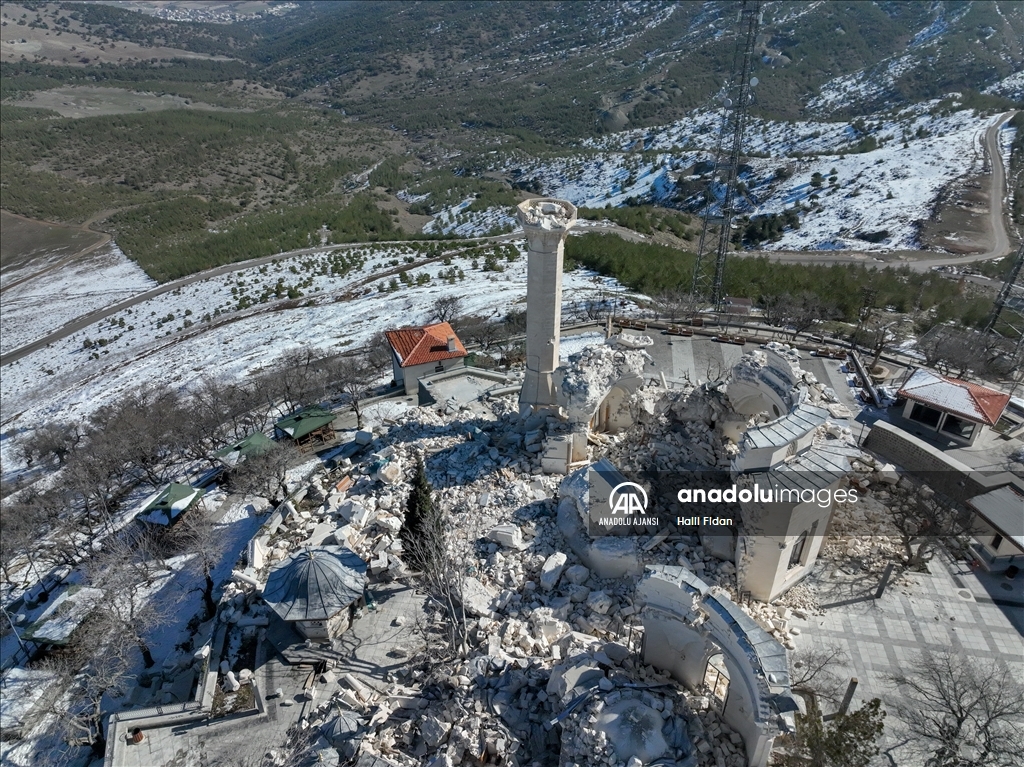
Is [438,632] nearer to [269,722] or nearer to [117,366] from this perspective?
[269,722]

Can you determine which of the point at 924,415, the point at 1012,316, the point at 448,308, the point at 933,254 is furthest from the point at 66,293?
the point at 933,254

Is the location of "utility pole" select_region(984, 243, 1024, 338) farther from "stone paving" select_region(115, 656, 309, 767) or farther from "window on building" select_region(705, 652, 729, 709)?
"stone paving" select_region(115, 656, 309, 767)

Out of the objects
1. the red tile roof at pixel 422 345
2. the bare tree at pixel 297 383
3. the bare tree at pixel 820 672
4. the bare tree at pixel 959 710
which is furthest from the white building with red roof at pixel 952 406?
the bare tree at pixel 297 383

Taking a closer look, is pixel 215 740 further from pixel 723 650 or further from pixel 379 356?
pixel 379 356

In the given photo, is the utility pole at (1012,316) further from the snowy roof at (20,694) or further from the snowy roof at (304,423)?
the snowy roof at (20,694)

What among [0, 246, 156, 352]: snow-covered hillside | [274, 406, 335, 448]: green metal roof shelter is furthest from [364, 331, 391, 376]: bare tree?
[0, 246, 156, 352]: snow-covered hillside

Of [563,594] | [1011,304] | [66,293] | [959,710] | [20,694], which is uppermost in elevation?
[1011,304]
